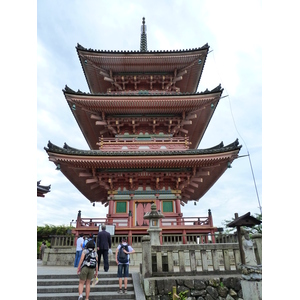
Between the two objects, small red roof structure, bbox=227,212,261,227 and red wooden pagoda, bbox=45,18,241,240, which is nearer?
small red roof structure, bbox=227,212,261,227

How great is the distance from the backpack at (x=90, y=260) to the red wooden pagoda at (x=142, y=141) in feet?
22.4

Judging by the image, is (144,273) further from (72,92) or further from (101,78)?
(101,78)

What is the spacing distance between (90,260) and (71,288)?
192 cm

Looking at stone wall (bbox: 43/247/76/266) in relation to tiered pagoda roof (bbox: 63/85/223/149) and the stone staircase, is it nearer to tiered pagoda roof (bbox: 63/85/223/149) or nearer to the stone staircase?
the stone staircase

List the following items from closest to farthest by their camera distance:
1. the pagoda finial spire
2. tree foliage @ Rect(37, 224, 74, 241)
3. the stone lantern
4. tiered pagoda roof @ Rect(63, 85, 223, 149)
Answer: the stone lantern < tiered pagoda roof @ Rect(63, 85, 223, 149) < the pagoda finial spire < tree foliage @ Rect(37, 224, 74, 241)

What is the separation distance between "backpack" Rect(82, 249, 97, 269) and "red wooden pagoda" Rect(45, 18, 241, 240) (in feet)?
22.4

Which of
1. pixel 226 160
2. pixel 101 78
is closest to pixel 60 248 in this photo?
pixel 226 160

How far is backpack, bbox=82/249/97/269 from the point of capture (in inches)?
228

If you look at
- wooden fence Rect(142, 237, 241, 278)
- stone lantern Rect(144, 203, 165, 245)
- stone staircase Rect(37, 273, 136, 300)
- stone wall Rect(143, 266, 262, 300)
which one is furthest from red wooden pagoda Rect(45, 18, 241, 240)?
stone wall Rect(143, 266, 262, 300)

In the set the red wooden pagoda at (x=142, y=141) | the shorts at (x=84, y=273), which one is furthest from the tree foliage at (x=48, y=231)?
the shorts at (x=84, y=273)

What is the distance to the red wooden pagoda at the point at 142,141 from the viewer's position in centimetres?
1326

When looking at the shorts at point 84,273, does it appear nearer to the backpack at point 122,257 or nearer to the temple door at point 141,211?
the backpack at point 122,257

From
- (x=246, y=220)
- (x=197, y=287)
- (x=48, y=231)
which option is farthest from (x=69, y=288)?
(x=48, y=231)

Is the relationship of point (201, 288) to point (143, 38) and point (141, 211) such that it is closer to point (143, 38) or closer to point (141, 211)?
point (141, 211)
